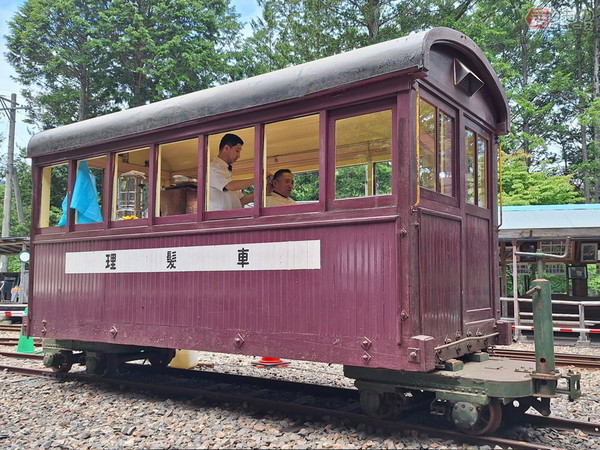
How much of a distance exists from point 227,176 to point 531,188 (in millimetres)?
16436

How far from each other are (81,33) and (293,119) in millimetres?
25867

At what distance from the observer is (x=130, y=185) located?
6.82 m

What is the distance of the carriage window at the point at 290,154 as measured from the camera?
213 inches

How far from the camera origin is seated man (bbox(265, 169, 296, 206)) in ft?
18.2

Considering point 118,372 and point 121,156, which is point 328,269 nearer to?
point 121,156

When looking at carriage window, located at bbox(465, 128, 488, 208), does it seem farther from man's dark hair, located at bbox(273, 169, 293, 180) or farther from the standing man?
the standing man

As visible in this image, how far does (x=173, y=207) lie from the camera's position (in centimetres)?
632

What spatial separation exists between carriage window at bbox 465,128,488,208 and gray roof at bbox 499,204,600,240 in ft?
18.2

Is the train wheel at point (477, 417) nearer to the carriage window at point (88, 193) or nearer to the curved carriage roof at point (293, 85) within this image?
the curved carriage roof at point (293, 85)

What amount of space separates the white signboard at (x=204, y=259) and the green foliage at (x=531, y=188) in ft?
51.9

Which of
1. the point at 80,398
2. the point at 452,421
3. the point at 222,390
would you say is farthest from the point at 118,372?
the point at 452,421

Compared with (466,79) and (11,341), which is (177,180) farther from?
(11,341)

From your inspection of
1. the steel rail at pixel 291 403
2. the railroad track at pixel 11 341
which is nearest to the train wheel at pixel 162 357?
the steel rail at pixel 291 403

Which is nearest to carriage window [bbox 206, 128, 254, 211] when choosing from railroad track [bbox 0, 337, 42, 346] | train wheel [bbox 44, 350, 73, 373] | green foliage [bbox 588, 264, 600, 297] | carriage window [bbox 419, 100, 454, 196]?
carriage window [bbox 419, 100, 454, 196]
